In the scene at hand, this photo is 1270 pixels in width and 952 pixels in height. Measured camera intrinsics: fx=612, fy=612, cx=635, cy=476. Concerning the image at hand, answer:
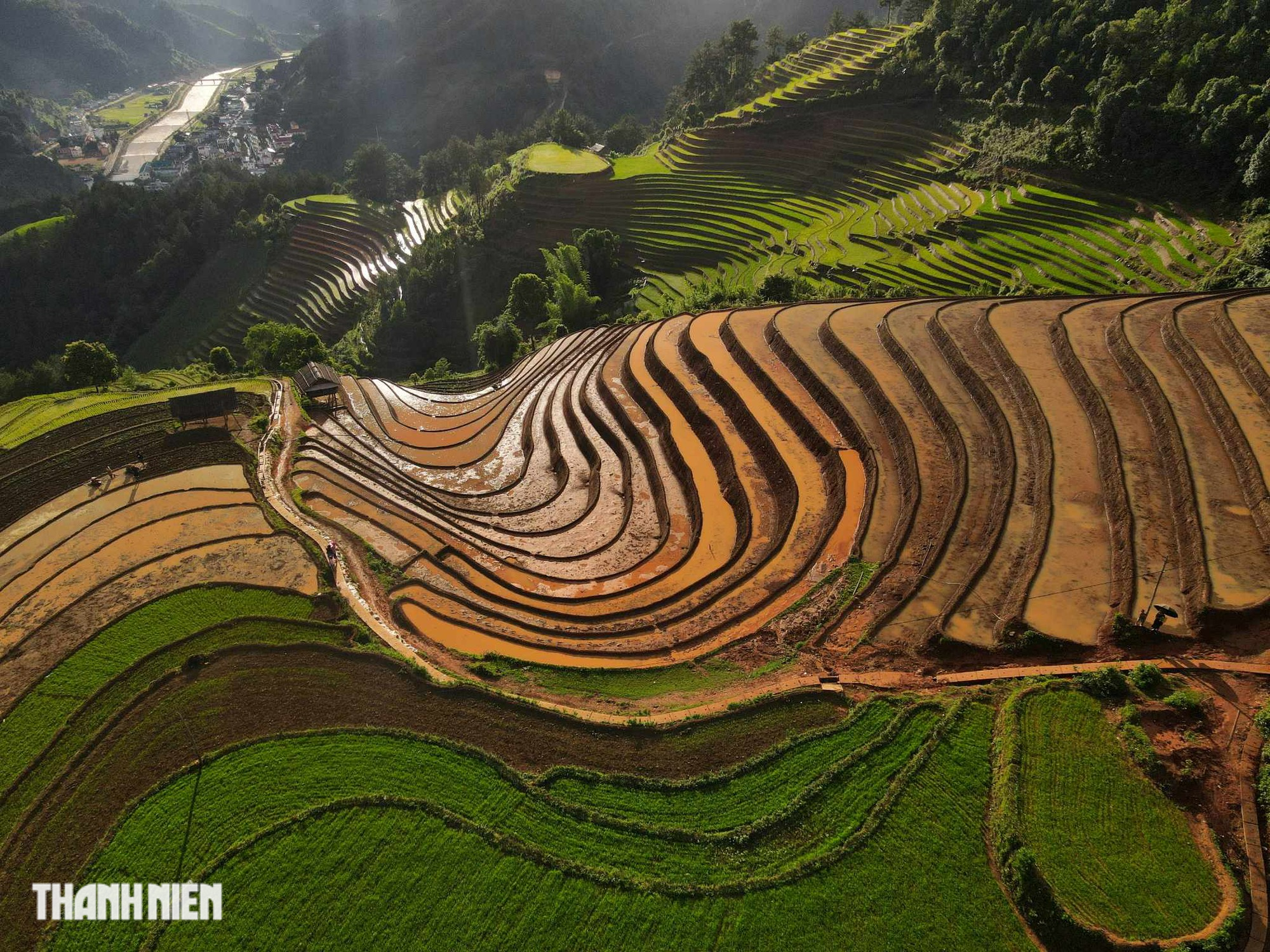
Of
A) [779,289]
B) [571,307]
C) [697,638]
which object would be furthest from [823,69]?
[697,638]

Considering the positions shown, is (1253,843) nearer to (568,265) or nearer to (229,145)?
(568,265)

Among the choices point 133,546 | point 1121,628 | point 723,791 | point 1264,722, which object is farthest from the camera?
point 133,546

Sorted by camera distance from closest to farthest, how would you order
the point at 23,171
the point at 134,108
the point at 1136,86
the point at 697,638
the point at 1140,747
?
1. the point at 1140,747
2. the point at 697,638
3. the point at 1136,86
4. the point at 23,171
5. the point at 134,108

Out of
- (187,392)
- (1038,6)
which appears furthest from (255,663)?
(1038,6)

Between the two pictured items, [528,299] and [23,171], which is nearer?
[528,299]

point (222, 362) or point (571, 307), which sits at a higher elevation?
point (571, 307)

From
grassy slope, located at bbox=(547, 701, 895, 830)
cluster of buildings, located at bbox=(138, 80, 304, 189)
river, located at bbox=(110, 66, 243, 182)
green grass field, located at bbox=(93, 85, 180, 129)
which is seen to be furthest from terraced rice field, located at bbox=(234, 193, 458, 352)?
green grass field, located at bbox=(93, 85, 180, 129)

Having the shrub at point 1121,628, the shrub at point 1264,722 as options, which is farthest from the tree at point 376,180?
the shrub at point 1264,722

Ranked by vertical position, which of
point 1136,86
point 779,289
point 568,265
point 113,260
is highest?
point 1136,86
